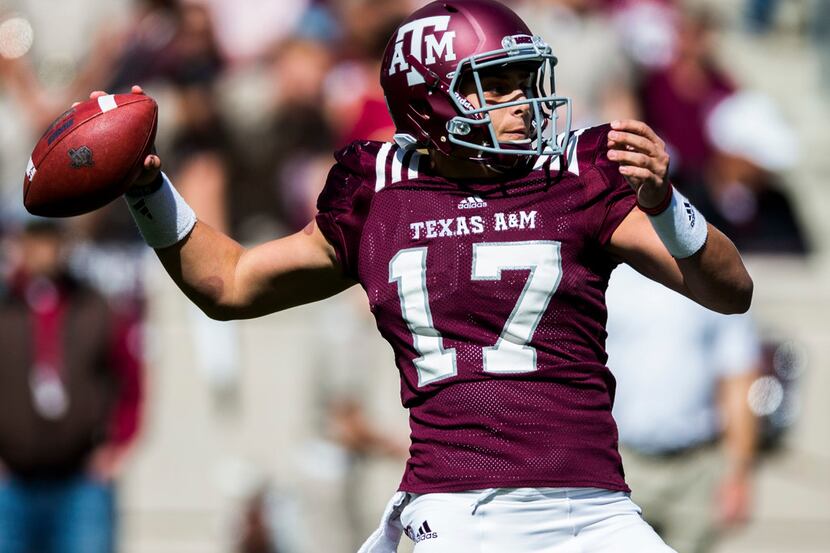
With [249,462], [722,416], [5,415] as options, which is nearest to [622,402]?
[722,416]

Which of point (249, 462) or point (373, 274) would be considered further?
point (249, 462)

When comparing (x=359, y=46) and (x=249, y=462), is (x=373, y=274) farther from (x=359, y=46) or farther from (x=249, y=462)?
(x=359, y=46)

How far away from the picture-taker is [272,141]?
8.35m

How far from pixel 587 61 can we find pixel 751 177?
44.5 inches

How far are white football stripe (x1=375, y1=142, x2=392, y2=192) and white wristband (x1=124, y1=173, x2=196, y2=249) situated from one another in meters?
0.52

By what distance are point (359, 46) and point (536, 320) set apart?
529 centimetres

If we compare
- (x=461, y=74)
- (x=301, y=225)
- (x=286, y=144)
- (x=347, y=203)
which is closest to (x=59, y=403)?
(x=301, y=225)

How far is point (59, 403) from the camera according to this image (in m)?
6.80

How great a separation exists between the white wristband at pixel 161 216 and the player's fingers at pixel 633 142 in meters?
1.17

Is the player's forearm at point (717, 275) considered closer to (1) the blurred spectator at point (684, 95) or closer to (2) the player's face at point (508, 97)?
(2) the player's face at point (508, 97)

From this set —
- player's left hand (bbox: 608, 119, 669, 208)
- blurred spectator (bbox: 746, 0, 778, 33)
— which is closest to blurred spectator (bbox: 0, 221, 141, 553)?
player's left hand (bbox: 608, 119, 669, 208)

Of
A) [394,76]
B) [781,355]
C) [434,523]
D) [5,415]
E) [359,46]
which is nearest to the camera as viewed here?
[434,523]

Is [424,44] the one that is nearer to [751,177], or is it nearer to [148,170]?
[148,170]

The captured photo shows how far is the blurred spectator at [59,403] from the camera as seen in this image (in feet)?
22.0
